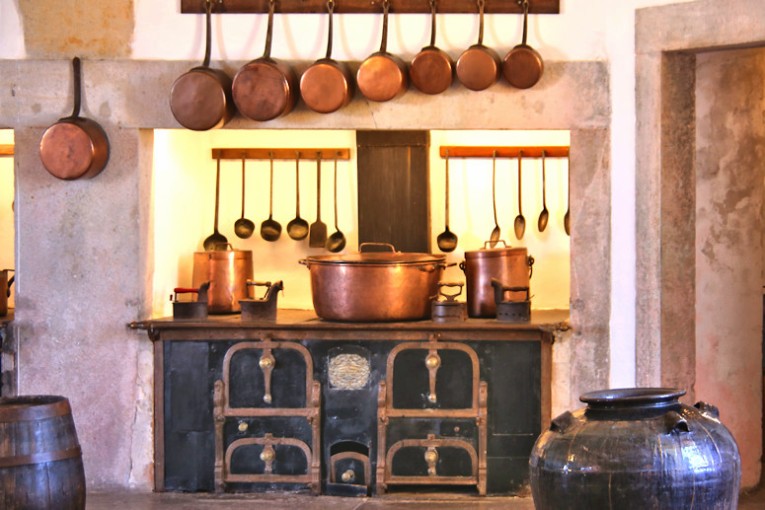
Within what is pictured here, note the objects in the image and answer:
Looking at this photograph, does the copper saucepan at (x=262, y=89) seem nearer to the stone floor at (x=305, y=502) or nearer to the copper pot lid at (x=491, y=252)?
the copper pot lid at (x=491, y=252)

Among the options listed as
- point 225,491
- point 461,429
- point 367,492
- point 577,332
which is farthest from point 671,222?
point 225,491

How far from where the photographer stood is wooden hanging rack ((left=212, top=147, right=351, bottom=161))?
6.99m

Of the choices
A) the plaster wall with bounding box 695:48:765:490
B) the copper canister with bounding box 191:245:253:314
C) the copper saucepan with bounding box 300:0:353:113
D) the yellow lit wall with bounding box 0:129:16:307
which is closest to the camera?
the copper saucepan with bounding box 300:0:353:113

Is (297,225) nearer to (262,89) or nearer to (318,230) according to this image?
(318,230)

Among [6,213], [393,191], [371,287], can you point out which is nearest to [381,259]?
[371,287]

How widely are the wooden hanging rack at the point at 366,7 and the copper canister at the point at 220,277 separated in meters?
1.27

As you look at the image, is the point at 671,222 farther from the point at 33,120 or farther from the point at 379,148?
the point at 33,120

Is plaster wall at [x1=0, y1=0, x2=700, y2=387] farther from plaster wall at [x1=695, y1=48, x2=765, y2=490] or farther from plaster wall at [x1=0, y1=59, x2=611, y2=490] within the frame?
plaster wall at [x1=695, y1=48, x2=765, y2=490]

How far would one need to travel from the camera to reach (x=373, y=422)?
5984mm

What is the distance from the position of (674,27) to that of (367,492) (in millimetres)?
2636

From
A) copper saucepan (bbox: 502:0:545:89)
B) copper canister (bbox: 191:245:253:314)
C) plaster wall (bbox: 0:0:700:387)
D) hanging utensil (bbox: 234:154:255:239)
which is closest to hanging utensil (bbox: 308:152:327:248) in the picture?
hanging utensil (bbox: 234:154:255:239)

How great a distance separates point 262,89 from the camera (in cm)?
579

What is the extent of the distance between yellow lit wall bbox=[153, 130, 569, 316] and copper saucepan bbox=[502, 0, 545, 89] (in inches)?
47.8

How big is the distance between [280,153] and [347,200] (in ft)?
1.54
